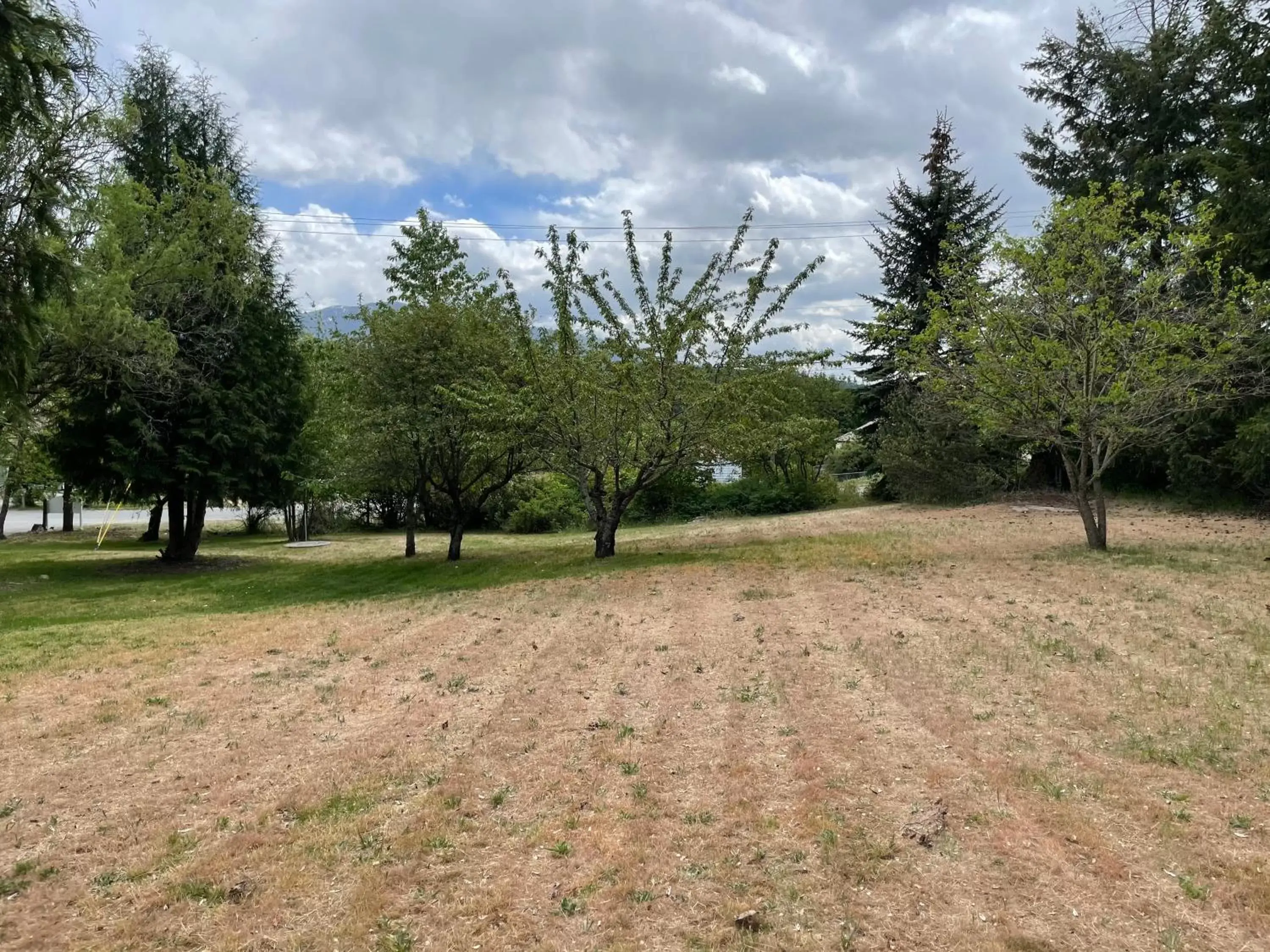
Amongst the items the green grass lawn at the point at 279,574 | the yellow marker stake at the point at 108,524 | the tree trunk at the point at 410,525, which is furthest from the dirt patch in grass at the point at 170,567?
the tree trunk at the point at 410,525

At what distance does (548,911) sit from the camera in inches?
110

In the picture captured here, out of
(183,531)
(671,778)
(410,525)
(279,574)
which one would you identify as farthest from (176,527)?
(671,778)

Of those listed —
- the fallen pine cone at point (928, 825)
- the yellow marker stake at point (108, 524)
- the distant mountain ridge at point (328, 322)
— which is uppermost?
the distant mountain ridge at point (328, 322)

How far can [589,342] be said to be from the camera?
13.4 meters

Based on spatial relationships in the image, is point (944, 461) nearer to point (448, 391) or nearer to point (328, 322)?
point (448, 391)

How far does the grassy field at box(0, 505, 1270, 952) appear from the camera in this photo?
2746 mm

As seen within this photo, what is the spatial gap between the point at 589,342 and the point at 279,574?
8.42 m

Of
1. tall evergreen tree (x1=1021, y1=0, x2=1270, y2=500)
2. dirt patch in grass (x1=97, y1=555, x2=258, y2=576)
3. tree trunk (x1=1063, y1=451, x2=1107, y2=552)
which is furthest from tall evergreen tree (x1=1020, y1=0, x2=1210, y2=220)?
dirt patch in grass (x1=97, y1=555, x2=258, y2=576)

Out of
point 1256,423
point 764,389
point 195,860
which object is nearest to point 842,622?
point 195,860

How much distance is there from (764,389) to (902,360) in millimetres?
2265

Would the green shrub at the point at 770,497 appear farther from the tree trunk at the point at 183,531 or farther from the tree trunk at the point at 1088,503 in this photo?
the tree trunk at the point at 183,531

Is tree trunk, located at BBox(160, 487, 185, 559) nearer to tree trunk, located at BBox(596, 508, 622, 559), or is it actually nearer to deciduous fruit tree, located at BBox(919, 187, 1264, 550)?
tree trunk, located at BBox(596, 508, 622, 559)

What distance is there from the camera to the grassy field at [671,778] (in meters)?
2.75

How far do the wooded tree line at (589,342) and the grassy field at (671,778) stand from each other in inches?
107
